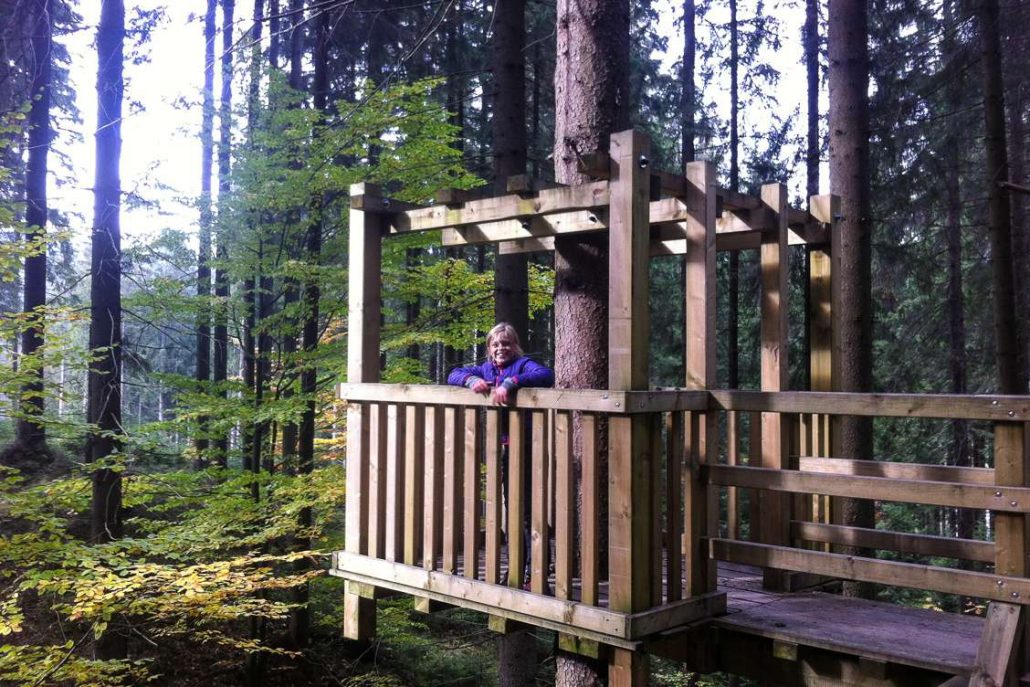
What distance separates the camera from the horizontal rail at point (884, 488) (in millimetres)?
3182

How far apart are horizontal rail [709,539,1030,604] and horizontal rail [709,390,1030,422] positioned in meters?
0.65

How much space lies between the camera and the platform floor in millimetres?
3398

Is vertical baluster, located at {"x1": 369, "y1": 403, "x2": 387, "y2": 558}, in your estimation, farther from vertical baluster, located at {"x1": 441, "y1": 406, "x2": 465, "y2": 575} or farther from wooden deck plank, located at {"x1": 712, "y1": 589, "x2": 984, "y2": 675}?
wooden deck plank, located at {"x1": 712, "y1": 589, "x2": 984, "y2": 675}

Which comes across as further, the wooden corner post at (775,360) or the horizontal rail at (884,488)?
the wooden corner post at (775,360)

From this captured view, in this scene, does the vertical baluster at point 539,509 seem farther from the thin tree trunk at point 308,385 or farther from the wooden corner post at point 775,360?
the thin tree trunk at point 308,385

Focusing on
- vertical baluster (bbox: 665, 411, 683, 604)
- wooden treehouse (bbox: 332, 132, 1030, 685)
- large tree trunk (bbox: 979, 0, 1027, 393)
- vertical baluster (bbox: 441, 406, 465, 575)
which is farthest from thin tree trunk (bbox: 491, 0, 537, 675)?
large tree trunk (bbox: 979, 0, 1027, 393)

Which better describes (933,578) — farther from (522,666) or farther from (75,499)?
(75,499)

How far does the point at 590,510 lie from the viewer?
3.75 meters

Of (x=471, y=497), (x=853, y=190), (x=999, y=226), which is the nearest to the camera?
(x=471, y=497)

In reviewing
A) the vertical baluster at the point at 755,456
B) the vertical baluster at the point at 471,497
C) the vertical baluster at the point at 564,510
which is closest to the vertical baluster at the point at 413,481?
the vertical baluster at the point at 471,497

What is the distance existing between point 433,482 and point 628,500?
135cm

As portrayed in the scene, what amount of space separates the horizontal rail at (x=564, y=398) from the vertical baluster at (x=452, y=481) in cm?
13

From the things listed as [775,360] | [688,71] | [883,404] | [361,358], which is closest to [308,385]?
[361,358]

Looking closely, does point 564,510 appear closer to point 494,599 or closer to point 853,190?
point 494,599
